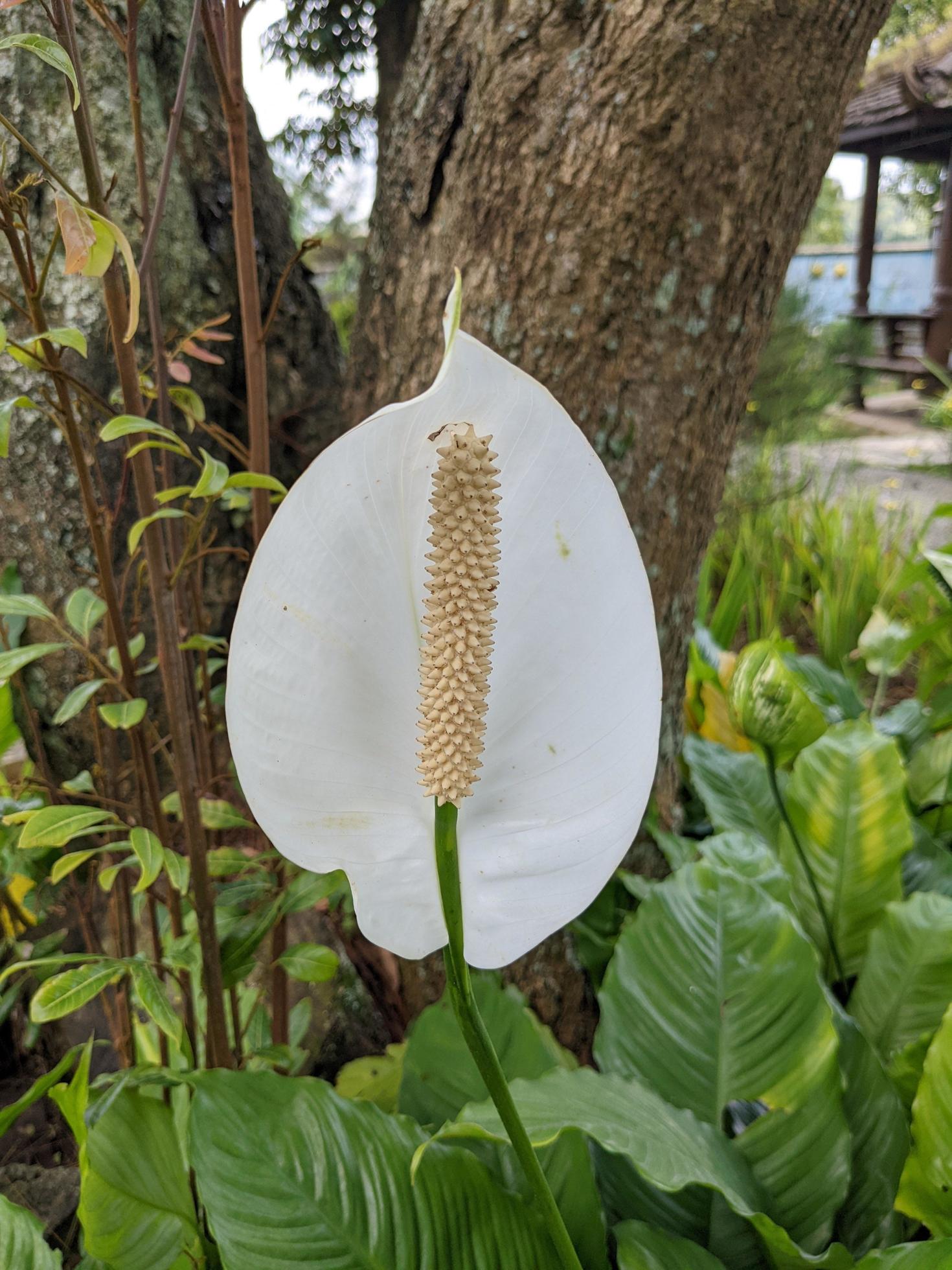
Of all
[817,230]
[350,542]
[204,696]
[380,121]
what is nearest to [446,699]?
[350,542]

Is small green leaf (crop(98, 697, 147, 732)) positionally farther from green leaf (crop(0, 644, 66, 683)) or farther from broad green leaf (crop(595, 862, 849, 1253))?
broad green leaf (crop(595, 862, 849, 1253))

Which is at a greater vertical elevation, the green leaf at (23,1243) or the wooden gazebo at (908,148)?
the wooden gazebo at (908,148)

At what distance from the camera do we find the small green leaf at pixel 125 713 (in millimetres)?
516

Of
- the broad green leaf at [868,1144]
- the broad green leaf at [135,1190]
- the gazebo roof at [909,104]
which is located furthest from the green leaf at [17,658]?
the gazebo roof at [909,104]

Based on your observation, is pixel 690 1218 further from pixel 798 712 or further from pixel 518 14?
pixel 518 14

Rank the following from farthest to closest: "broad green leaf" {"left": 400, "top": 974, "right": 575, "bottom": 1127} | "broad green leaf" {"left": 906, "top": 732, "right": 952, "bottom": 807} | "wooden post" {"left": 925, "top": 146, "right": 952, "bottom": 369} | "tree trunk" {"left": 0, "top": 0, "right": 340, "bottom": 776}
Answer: "wooden post" {"left": 925, "top": 146, "right": 952, "bottom": 369}
"broad green leaf" {"left": 906, "top": 732, "right": 952, "bottom": 807}
"tree trunk" {"left": 0, "top": 0, "right": 340, "bottom": 776}
"broad green leaf" {"left": 400, "top": 974, "right": 575, "bottom": 1127}

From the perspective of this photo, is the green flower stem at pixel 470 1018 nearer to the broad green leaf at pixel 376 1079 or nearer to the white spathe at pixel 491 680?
the white spathe at pixel 491 680

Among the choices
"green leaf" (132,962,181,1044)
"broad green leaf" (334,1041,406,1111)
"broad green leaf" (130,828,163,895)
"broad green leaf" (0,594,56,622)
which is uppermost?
"broad green leaf" (0,594,56,622)

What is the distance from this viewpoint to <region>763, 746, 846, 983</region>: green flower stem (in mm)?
650

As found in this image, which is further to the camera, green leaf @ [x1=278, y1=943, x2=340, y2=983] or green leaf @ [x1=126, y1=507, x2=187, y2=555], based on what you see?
green leaf @ [x1=278, y1=943, x2=340, y2=983]

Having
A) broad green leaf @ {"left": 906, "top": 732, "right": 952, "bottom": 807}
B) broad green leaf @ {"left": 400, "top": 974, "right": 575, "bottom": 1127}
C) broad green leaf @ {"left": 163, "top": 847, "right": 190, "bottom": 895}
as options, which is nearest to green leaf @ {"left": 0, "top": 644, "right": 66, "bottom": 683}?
broad green leaf @ {"left": 163, "top": 847, "right": 190, "bottom": 895}

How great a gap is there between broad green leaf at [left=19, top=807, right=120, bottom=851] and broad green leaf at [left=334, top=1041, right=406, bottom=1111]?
1.25 feet

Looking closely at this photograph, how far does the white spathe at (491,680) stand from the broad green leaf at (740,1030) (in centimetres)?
33

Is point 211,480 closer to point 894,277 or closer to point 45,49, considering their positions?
point 45,49
